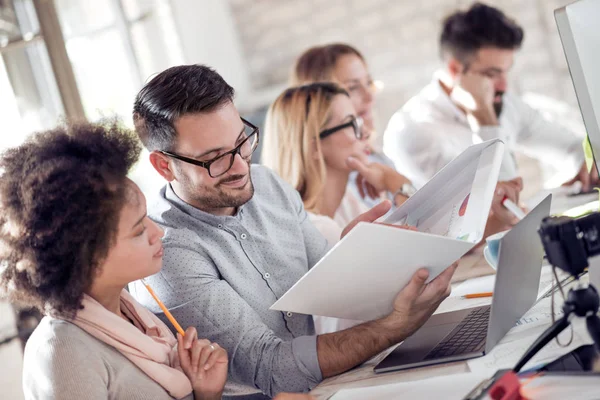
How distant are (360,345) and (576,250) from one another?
47 cm

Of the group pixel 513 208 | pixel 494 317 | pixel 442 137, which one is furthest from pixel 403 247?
pixel 442 137

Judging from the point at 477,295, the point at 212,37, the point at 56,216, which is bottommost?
the point at 477,295

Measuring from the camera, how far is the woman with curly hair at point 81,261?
104cm

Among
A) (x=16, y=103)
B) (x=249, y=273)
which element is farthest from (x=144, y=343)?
(x=16, y=103)

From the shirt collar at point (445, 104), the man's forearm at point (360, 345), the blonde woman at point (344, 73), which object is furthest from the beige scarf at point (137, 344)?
the shirt collar at point (445, 104)

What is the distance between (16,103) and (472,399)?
2.78 metres

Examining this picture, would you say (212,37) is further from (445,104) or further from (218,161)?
(218,161)

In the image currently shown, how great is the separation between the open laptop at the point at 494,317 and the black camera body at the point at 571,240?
112 mm

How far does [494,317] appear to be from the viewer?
3.40 ft

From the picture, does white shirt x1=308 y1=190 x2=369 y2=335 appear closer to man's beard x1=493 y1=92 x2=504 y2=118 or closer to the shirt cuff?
the shirt cuff

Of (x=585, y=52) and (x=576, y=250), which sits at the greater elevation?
(x=585, y=52)

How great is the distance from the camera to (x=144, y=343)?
3.78ft

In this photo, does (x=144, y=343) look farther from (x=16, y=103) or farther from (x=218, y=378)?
(x=16, y=103)

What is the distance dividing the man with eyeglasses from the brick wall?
257cm
